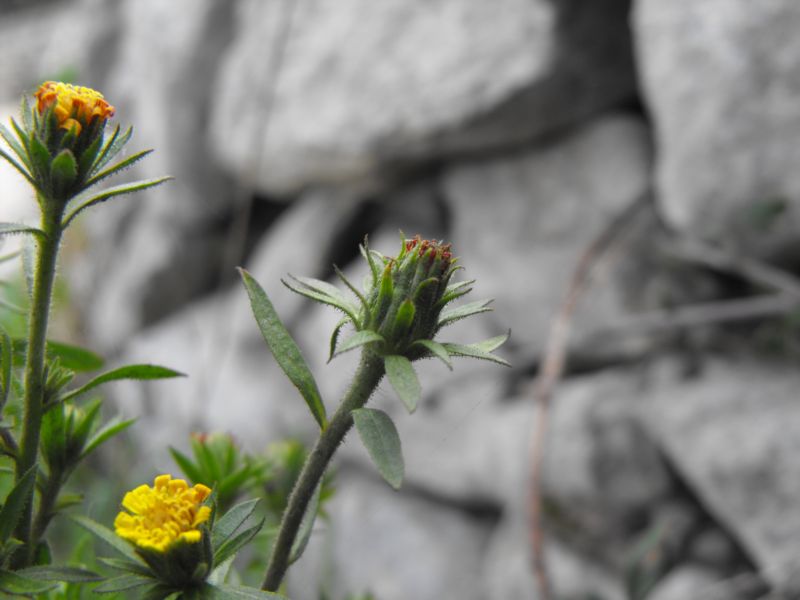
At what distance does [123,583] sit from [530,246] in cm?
176

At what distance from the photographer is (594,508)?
5.85 feet

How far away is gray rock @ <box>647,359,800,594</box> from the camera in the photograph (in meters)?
1.54

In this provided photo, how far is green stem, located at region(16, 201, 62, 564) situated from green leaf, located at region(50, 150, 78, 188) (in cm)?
2

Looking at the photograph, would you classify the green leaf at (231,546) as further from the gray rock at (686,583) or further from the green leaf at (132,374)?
the gray rock at (686,583)

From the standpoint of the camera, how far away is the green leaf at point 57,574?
39 cm

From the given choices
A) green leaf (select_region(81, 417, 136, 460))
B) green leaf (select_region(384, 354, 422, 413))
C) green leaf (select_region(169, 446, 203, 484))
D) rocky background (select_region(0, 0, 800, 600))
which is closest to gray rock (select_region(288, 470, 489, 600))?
rocky background (select_region(0, 0, 800, 600))

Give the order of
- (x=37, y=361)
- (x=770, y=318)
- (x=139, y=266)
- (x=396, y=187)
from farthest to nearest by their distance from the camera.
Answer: (x=139, y=266), (x=396, y=187), (x=770, y=318), (x=37, y=361)

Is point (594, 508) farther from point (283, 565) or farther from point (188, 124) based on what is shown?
point (188, 124)

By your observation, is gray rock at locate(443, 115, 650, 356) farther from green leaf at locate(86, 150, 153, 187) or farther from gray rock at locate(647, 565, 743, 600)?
green leaf at locate(86, 150, 153, 187)

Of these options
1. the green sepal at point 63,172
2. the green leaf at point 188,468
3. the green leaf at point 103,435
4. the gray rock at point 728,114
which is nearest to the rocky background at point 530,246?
the gray rock at point 728,114

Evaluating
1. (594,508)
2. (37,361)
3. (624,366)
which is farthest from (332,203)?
(37,361)

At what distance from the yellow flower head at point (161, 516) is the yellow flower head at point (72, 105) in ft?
0.60

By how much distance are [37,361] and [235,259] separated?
7.50 ft

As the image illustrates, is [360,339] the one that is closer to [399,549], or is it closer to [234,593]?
[234,593]
